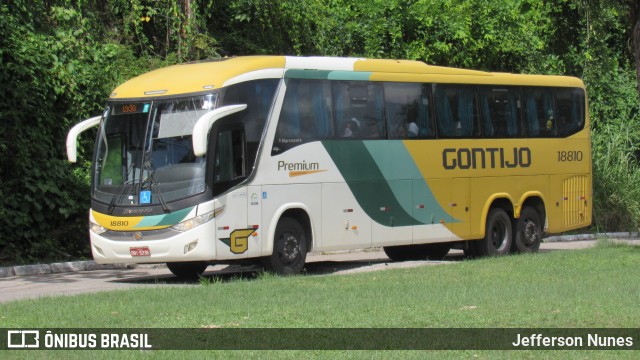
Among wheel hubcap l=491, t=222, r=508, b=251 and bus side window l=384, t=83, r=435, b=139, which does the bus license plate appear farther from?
wheel hubcap l=491, t=222, r=508, b=251

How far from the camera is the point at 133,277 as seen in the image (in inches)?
720

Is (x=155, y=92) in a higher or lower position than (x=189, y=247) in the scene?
higher

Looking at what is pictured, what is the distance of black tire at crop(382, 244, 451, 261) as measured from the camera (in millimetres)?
21531

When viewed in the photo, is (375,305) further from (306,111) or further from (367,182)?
(367,182)

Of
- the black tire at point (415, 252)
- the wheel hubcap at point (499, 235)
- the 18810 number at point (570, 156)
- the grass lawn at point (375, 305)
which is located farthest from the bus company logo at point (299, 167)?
the 18810 number at point (570, 156)

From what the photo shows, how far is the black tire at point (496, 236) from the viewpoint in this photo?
21031mm

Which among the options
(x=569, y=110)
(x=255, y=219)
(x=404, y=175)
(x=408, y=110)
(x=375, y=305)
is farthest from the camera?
(x=569, y=110)

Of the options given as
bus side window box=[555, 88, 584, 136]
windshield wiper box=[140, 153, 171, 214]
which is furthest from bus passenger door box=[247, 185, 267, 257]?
bus side window box=[555, 88, 584, 136]

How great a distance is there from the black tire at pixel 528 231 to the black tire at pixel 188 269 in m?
6.77

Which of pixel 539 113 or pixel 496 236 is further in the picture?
pixel 539 113

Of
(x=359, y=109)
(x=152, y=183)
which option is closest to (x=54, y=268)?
(x=152, y=183)

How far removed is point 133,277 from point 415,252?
19.7ft

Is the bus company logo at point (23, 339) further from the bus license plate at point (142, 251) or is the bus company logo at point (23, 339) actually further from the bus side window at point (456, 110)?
the bus side window at point (456, 110)

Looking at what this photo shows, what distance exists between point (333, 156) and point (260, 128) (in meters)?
1.71
